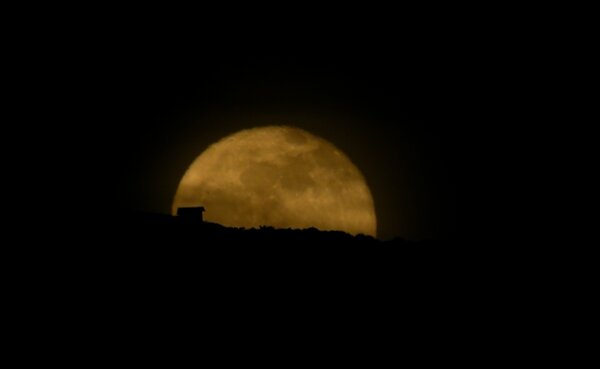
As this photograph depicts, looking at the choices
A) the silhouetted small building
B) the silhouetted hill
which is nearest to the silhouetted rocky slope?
the silhouetted hill

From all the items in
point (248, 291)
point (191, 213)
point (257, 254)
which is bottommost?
point (248, 291)

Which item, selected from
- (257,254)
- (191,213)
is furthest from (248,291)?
(191,213)

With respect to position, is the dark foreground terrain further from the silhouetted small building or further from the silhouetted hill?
the silhouetted small building

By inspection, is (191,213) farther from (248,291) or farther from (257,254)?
(248,291)

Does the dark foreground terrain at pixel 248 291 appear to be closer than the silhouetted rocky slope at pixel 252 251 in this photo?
Yes

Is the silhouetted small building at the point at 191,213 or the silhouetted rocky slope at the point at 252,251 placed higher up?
the silhouetted small building at the point at 191,213

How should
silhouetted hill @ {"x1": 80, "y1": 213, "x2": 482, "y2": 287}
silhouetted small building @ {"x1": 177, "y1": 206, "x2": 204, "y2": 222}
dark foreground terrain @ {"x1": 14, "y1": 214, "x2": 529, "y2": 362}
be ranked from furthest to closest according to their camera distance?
silhouetted small building @ {"x1": 177, "y1": 206, "x2": 204, "y2": 222} → silhouetted hill @ {"x1": 80, "y1": 213, "x2": 482, "y2": 287} → dark foreground terrain @ {"x1": 14, "y1": 214, "x2": 529, "y2": 362}

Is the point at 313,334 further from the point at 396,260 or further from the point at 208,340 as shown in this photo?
the point at 396,260

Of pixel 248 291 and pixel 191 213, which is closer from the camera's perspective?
pixel 248 291

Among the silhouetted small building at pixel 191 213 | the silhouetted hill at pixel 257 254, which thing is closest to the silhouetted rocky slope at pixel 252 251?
the silhouetted hill at pixel 257 254

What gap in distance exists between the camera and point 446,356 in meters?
3.50

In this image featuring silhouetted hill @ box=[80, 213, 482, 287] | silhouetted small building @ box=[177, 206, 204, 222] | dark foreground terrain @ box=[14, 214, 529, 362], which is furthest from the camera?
silhouetted small building @ box=[177, 206, 204, 222]

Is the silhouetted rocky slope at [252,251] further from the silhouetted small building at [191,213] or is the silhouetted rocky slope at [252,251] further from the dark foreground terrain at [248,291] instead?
the silhouetted small building at [191,213]

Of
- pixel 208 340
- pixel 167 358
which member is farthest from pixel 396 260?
pixel 167 358
